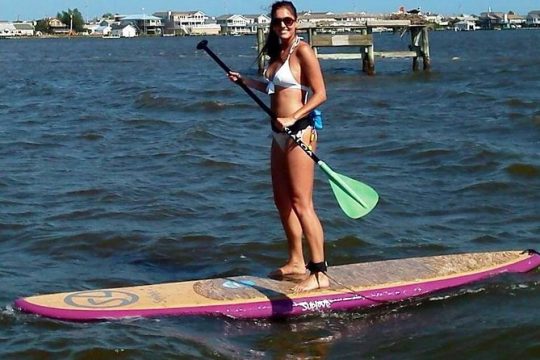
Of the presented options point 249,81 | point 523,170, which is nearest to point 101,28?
point 523,170

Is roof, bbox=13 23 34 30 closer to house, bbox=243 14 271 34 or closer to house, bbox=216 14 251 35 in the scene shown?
house, bbox=216 14 251 35

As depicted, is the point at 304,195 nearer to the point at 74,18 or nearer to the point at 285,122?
the point at 285,122

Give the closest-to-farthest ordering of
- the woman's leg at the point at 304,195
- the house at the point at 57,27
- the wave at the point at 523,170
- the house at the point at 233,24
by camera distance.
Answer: the woman's leg at the point at 304,195 → the wave at the point at 523,170 → the house at the point at 57,27 → the house at the point at 233,24

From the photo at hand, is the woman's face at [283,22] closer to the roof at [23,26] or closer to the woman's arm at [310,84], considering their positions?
the woman's arm at [310,84]

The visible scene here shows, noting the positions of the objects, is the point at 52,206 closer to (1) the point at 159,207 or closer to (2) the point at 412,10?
(1) the point at 159,207

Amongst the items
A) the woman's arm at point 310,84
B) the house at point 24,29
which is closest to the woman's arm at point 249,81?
the woman's arm at point 310,84

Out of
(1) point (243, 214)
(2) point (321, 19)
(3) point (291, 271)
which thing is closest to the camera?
(3) point (291, 271)

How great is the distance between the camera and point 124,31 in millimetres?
154375

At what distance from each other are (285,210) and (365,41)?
68.7 ft

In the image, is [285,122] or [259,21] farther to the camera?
[259,21]

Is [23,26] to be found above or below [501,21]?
above

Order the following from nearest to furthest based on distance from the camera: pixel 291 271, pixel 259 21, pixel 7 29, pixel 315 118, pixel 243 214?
1. pixel 315 118
2. pixel 291 271
3. pixel 243 214
4. pixel 259 21
5. pixel 7 29

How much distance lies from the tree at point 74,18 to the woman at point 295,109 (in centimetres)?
16184

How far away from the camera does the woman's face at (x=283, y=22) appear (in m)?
5.98
